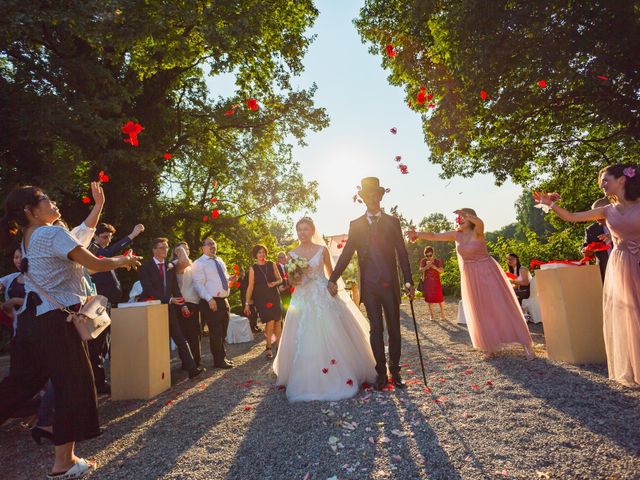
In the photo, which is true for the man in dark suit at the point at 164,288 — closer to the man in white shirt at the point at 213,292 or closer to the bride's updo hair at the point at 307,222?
the man in white shirt at the point at 213,292

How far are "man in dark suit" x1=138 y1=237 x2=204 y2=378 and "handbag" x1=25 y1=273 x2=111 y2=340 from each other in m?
3.47

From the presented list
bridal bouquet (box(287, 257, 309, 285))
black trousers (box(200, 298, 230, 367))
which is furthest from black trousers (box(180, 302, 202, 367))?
bridal bouquet (box(287, 257, 309, 285))

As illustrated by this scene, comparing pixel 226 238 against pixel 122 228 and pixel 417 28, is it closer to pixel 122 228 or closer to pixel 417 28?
pixel 122 228

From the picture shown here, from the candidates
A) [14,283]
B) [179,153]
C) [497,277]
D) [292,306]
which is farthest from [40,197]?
[179,153]

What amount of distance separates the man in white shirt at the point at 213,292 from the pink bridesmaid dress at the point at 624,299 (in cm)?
584

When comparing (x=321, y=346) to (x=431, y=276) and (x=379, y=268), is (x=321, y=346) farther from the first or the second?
(x=431, y=276)

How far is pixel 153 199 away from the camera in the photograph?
15.6m

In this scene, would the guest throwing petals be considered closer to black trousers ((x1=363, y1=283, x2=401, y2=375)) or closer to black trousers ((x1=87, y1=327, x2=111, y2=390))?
black trousers ((x1=363, y1=283, x2=401, y2=375))

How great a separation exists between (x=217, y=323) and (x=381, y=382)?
3634 mm

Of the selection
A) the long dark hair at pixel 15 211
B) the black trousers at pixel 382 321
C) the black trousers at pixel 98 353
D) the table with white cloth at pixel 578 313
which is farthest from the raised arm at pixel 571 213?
the black trousers at pixel 98 353

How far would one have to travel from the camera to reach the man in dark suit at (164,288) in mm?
6965

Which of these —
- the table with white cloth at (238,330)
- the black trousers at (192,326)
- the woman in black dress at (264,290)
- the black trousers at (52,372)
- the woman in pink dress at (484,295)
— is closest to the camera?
the black trousers at (52,372)

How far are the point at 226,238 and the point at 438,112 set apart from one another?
11.3 metres

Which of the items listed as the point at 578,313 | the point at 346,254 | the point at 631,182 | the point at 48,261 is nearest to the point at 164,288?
the point at 346,254
